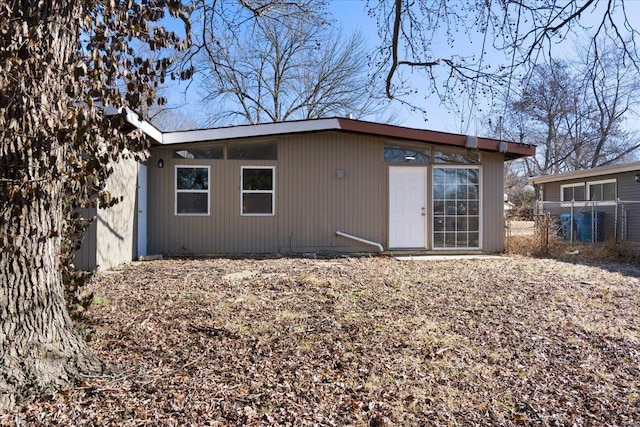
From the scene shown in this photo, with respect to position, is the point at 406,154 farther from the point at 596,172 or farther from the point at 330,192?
the point at 596,172

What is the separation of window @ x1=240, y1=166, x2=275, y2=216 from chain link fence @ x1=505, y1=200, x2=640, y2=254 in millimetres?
5342

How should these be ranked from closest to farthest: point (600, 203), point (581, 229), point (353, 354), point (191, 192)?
point (353, 354)
point (191, 192)
point (600, 203)
point (581, 229)

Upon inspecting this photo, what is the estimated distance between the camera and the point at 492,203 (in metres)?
8.82

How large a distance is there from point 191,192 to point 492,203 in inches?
246

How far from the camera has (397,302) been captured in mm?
4332

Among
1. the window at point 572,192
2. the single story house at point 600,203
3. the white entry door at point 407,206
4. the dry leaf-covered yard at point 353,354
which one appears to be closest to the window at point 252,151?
the white entry door at point 407,206

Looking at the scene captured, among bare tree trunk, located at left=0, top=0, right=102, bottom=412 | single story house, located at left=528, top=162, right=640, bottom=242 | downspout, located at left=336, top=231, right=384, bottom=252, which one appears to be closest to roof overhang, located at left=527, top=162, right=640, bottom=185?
single story house, located at left=528, top=162, right=640, bottom=242

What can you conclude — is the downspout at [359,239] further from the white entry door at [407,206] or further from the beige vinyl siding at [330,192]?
the white entry door at [407,206]

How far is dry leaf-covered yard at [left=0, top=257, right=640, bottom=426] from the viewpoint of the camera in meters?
2.26

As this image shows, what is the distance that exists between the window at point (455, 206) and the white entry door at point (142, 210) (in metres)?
5.82

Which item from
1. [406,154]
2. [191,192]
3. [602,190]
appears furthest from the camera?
[602,190]

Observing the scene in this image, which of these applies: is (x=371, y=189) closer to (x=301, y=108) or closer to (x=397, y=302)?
(x=397, y=302)

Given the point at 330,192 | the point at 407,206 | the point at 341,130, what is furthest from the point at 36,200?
the point at 407,206

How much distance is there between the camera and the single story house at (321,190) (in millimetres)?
8141
